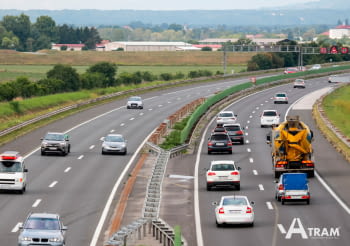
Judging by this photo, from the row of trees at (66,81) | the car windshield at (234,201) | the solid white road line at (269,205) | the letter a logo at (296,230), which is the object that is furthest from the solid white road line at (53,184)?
the row of trees at (66,81)

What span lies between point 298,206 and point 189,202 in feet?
17.4

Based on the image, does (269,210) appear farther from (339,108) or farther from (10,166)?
(339,108)

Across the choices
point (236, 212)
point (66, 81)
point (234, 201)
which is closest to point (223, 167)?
point (234, 201)

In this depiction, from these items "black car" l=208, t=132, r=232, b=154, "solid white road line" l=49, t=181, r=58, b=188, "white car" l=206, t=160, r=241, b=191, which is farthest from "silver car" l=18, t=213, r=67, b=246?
"black car" l=208, t=132, r=232, b=154

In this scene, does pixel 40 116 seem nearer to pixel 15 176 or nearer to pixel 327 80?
pixel 15 176

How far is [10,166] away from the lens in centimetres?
4456

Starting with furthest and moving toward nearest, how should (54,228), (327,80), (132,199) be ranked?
(327,80), (132,199), (54,228)

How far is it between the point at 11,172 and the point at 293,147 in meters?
15.4

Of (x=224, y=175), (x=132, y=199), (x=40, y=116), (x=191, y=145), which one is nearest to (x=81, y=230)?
(x=132, y=199)

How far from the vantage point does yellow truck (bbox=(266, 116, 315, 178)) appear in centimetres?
5016

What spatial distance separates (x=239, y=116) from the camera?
96375mm

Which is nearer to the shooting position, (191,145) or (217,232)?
(217,232)

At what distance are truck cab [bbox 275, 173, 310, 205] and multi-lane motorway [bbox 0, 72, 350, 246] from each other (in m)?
0.42

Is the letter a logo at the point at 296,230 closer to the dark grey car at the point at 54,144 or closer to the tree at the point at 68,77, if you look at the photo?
the dark grey car at the point at 54,144
